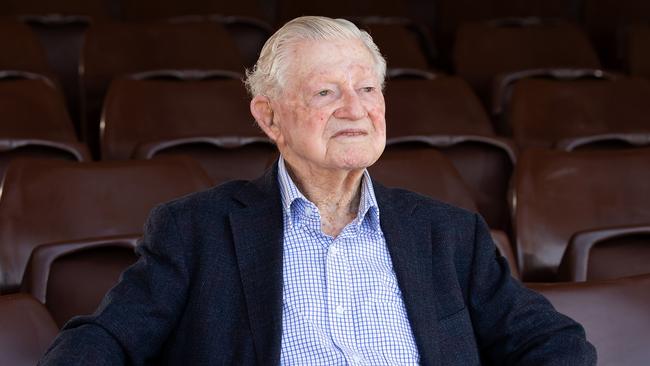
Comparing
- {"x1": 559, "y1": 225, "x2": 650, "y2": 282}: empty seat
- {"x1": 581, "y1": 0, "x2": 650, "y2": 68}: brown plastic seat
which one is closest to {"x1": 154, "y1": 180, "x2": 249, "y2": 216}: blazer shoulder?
{"x1": 559, "y1": 225, "x2": 650, "y2": 282}: empty seat

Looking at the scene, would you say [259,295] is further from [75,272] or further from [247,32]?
[247,32]

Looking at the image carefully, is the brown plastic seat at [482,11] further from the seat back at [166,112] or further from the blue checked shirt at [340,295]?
the blue checked shirt at [340,295]

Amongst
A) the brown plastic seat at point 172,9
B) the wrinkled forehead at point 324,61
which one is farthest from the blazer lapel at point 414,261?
the brown plastic seat at point 172,9

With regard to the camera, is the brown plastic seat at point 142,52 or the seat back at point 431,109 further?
the brown plastic seat at point 142,52

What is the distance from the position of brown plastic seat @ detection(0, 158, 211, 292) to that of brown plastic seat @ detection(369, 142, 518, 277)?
18.5 inches

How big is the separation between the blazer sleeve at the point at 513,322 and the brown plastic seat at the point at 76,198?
0.99 m

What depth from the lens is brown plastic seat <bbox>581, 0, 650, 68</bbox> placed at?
19.2 feet

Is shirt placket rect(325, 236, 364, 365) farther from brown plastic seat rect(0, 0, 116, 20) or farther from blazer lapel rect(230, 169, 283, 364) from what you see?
brown plastic seat rect(0, 0, 116, 20)

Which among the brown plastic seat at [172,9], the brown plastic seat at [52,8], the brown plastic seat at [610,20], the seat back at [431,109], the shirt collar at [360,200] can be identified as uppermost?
the shirt collar at [360,200]

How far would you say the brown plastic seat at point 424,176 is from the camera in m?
2.94

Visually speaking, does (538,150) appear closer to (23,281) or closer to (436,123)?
(436,123)

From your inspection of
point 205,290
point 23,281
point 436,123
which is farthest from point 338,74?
point 436,123

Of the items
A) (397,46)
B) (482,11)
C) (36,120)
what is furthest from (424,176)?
(482,11)

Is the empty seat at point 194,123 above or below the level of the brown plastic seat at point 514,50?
above
